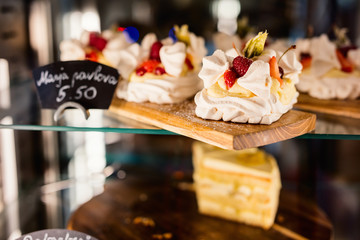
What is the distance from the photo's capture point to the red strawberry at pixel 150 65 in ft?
6.22

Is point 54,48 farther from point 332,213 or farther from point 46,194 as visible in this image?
point 332,213

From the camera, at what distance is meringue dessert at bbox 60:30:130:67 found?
2.08 m

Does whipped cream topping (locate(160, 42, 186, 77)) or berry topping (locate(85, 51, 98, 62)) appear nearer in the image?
whipped cream topping (locate(160, 42, 186, 77))

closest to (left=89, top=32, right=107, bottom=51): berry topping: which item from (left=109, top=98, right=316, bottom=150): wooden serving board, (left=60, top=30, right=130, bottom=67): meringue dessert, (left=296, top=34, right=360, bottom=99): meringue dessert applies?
(left=60, top=30, right=130, bottom=67): meringue dessert

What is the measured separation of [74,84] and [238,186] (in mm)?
980

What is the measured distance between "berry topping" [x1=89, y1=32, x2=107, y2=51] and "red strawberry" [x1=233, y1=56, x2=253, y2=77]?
1005 millimetres

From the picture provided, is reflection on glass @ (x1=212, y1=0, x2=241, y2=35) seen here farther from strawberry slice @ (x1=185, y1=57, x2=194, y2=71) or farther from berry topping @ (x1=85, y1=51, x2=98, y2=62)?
berry topping @ (x1=85, y1=51, x2=98, y2=62)

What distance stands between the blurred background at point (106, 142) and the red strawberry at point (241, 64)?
82 centimetres

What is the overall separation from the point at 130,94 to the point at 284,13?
124 centimetres

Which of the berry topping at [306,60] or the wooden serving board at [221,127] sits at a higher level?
the berry topping at [306,60]

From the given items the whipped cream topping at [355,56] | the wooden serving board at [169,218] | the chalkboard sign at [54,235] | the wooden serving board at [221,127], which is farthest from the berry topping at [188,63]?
the chalkboard sign at [54,235]

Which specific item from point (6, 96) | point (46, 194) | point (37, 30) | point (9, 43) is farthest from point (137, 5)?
point (46, 194)

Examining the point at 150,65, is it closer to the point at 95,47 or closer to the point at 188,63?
the point at 188,63

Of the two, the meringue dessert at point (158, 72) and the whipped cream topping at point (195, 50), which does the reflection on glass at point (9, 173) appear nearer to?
the meringue dessert at point (158, 72)
